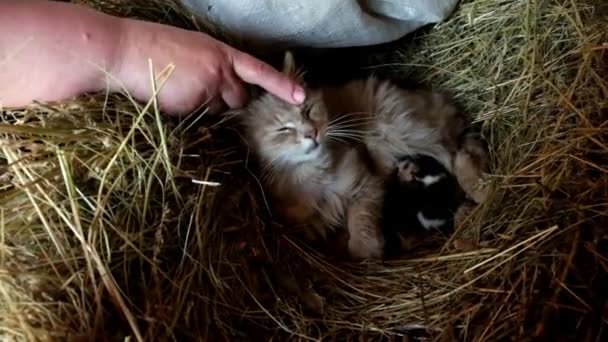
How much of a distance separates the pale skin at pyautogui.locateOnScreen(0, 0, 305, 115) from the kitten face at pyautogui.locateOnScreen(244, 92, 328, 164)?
0.21ft

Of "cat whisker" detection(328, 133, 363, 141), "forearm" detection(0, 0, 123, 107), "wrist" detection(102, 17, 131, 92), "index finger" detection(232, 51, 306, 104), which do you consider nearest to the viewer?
"forearm" detection(0, 0, 123, 107)

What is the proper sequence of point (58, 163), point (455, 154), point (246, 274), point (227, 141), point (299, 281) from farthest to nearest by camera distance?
point (455, 154) < point (227, 141) < point (299, 281) < point (246, 274) < point (58, 163)

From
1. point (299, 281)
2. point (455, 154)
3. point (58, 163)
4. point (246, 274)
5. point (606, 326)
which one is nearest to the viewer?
point (606, 326)

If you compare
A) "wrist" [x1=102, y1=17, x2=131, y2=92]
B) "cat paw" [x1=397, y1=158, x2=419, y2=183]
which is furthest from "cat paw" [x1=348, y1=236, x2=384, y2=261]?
"wrist" [x1=102, y1=17, x2=131, y2=92]

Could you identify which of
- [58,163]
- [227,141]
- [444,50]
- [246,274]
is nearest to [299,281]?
[246,274]

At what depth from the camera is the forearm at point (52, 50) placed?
1312 mm

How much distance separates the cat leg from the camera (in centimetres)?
167

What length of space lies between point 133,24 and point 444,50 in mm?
838

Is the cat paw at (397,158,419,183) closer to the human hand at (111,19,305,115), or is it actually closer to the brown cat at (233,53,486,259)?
the brown cat at (233,53,486,259)

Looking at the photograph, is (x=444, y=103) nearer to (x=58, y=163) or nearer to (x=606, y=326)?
(x=606, y=326)

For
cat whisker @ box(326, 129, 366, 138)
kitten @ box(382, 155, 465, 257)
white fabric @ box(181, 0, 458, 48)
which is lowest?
kitten @ box(382, 155, 465, 257)

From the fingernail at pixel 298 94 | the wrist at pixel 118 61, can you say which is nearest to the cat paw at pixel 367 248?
the fingernail at pixel 298 94

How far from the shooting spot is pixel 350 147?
1824 millimetres

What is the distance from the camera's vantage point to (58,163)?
1283 millimetres
